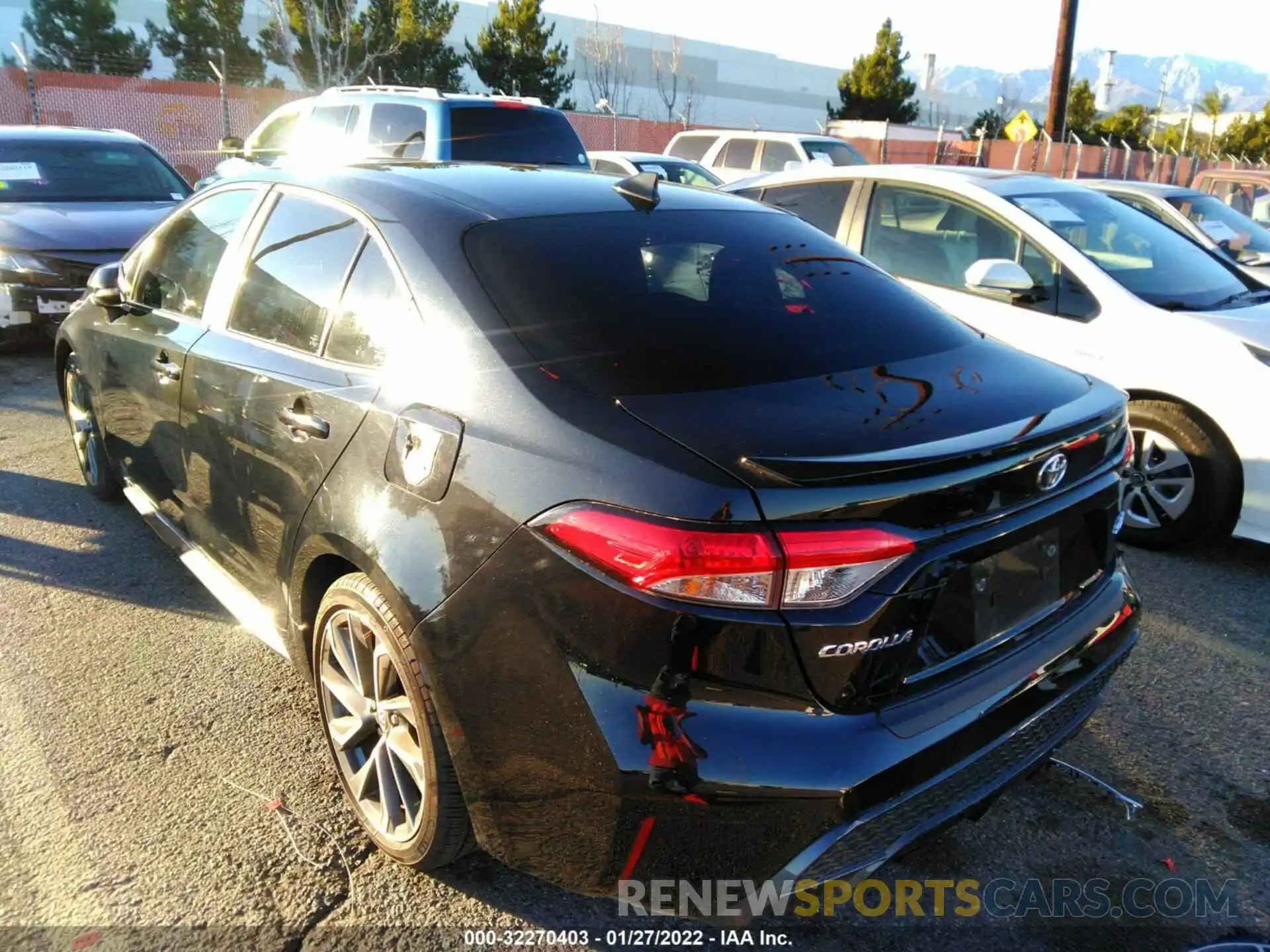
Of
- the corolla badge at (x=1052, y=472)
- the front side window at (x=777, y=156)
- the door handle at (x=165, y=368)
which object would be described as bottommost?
the door handle at (x=165, y=368)

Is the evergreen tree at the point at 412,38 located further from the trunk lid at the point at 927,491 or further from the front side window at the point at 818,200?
the trunk lid at the point at 927,491

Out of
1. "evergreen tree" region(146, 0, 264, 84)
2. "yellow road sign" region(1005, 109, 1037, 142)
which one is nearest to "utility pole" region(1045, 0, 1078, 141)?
"yellow road sign" region(1005, 109, 1037, 142)

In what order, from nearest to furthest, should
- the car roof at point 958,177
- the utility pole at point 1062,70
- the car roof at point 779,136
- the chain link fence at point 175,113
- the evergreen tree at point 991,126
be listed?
the car roof at point 958,177 < the car roof at point 779,136 < the chain link fence at point 175,113 < the utility pole at point 1062,70 < the evergreen tree at point 991,126

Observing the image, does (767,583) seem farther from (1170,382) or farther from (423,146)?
(423,146)

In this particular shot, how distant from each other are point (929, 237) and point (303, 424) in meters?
4.11

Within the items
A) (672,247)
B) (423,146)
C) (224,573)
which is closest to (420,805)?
(224,573)

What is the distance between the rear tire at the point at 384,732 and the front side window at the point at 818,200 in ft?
13.8

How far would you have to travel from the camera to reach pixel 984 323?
16.8ft

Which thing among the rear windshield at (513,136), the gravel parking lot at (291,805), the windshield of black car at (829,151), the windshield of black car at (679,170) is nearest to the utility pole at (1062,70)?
the windshield of black car at (829,151)

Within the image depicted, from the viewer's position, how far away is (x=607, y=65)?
1671 inches

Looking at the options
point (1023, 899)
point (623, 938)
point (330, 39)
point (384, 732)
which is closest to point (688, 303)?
point (384, 732)

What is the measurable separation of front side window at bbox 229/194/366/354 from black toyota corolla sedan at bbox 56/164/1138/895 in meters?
0.01

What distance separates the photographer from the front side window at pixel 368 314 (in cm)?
246

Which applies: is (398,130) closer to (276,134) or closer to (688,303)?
(276,134)
